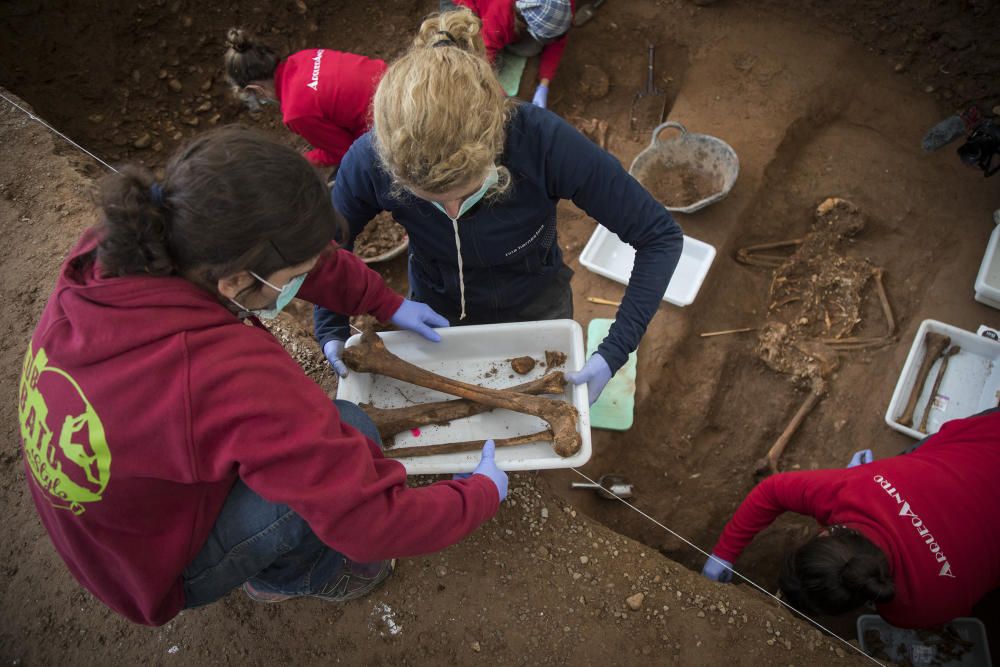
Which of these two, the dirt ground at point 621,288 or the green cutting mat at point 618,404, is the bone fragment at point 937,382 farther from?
the green cutting mat at point 618,404

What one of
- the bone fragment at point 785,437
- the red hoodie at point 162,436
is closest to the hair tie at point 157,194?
the red hoodie at point 162,436

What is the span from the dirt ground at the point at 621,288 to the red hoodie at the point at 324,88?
1.17 meters

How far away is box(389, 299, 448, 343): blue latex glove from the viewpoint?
2475 mm

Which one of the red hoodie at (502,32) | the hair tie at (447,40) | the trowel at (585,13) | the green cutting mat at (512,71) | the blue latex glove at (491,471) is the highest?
the trowel at (585,13)

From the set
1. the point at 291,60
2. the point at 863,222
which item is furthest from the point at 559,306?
the point at 863,222

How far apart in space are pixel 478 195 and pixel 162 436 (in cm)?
114

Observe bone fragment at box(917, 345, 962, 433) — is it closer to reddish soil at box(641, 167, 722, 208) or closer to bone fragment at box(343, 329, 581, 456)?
reddish soil at box(641, 167, 722, 208)

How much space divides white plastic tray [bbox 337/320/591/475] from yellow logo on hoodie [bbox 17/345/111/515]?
45.2 inches

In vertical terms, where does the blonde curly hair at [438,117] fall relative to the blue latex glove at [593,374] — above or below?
above

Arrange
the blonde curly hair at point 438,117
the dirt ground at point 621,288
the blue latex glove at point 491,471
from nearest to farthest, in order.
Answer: the blonde curly hair at point 438,117, the blue latex glove at point 491,471, the dirt ground at point 621,288

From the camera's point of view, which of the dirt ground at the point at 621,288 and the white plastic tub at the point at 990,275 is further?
the white plastic tub at the point at 990,275

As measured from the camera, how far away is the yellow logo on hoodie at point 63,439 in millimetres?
1290

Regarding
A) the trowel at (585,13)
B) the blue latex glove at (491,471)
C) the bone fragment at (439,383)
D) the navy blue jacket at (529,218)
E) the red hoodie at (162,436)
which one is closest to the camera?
the red hoodie at (162,436)

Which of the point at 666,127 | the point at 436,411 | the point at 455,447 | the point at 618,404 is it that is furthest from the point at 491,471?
the point at 666,127
